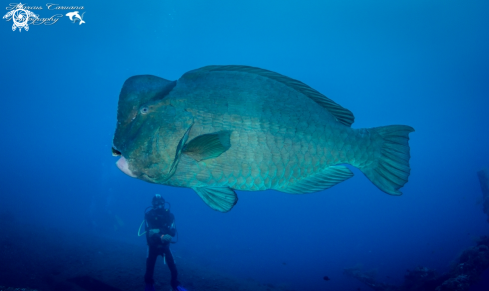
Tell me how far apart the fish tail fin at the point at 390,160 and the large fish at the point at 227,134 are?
0.33m

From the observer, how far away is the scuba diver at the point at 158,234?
6963 millimetres

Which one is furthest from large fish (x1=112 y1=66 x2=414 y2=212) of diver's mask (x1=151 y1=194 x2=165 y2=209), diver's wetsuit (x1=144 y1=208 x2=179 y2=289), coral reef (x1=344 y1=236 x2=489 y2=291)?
coral reef (x1=344 y1=236 x2=489 y2=291)

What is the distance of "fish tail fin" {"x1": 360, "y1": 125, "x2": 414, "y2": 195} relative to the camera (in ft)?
5.44

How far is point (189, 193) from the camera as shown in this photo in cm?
7706

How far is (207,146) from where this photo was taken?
4.14 ft

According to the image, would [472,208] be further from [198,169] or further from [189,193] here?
[198,169]

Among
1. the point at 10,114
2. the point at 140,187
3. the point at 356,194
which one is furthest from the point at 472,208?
the point at 10,114

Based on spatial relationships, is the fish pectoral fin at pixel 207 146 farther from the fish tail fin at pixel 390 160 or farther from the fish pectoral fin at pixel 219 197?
the fish tail fin at pixel 390 160

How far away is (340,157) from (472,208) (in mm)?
99480

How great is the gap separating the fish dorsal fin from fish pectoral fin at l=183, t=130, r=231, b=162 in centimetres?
53

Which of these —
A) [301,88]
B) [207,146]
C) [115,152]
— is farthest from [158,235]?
[301,88]

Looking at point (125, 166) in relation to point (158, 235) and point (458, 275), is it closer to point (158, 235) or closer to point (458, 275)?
point (158, 235)

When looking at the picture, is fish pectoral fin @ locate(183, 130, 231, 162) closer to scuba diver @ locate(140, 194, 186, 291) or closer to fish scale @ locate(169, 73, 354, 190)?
fish scale @ locate(169, 73, 354, 190)

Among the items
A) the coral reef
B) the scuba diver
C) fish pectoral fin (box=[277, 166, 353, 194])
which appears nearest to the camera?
fish pectoral fin (box=[277, 166, 353, 194])
